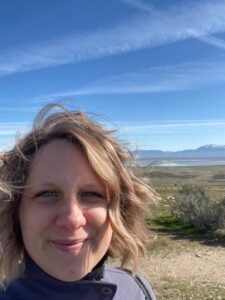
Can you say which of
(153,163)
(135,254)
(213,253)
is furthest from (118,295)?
(213,253)

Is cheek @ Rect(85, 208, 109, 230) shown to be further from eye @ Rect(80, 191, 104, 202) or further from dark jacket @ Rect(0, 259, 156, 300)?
dark jacket @ Rect(0, 259, 156, 300)

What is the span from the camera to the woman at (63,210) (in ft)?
A: 4.69

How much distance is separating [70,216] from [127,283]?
1.41ft

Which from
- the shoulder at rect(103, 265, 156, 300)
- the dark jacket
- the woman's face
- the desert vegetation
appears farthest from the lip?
the desert vegetation

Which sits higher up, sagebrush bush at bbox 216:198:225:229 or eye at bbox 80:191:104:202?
sagebrush bush at bbox 216:198:225:229

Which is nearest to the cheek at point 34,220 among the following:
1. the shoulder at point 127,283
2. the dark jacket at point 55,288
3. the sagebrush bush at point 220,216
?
the dark jacket at point 55,288

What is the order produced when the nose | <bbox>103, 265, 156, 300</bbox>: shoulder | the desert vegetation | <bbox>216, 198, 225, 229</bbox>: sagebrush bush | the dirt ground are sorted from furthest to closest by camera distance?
<bbox>216, 198, 225, 229</bbox>: sagebrush bush
the dirt ground
the desert vegetation
<bbox>103, 265, 156, 300</bbox>: shoulder
the nose

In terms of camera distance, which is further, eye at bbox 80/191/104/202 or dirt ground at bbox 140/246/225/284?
dirt ground at bbox 140/246/225/284

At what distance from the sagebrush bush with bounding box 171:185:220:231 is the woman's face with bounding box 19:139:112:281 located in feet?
45.7

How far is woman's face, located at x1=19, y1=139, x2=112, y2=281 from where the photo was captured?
4.67 ft

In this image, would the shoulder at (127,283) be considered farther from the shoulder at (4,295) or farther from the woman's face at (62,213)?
the shoulder at (4,295)

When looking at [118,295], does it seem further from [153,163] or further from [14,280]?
[153,163]

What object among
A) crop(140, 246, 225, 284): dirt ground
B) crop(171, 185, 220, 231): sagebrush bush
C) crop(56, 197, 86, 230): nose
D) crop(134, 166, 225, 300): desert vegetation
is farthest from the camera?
crop(171, 185, 220, 231): sagebrush bush

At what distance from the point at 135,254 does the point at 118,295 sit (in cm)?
18
